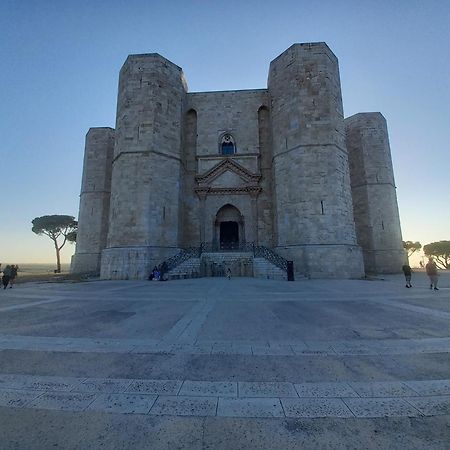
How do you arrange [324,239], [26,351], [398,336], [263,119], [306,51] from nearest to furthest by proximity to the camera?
1. [26,351]
2. [398,336]
3. [324,239]
4. [306,51]
5. [263,119]

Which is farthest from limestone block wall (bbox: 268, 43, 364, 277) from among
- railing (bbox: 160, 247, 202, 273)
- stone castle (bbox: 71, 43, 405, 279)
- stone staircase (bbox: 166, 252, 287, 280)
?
railing (bbox: 160, 247, 202, 273)

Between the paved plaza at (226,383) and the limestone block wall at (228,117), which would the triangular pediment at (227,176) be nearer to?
the limestone block wall at (228,117)

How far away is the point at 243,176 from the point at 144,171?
993cm

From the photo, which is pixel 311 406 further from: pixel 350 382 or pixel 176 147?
pixel 176 147

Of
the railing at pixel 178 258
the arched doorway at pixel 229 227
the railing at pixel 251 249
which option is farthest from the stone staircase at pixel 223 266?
the arched doorway at pixel 229 227

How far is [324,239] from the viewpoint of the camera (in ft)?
59.9

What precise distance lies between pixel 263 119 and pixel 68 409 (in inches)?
1109

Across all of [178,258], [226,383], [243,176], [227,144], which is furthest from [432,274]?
[227,144]

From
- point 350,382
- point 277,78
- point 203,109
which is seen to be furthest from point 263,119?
point 350,382

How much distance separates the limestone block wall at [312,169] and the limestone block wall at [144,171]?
9.94 metres

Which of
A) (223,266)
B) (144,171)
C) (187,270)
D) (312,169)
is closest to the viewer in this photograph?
(187,270)

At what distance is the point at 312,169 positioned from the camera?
1944cm

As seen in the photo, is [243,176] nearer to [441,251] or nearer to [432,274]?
[432,274]

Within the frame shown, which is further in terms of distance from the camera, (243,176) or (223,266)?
(243,176)
